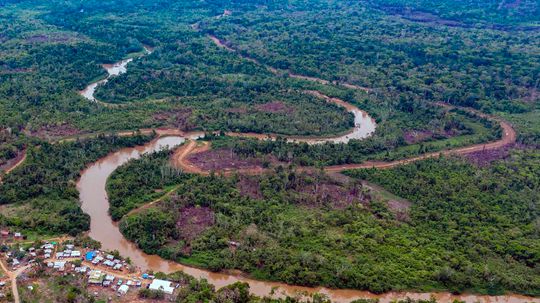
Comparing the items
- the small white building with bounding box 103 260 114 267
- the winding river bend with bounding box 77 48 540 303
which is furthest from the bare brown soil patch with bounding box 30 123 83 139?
the small white building with bounding box 103 260 114 267

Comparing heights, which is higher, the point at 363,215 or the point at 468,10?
the point at 468,10

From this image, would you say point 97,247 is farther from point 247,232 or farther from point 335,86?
point 335,86

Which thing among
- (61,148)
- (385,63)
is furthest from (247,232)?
(385,63)

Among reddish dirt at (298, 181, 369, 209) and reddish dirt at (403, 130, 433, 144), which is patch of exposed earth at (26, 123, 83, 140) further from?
reddish dirt at (403, 130, 433, 144)

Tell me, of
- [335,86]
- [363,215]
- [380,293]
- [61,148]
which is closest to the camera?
[380,293]

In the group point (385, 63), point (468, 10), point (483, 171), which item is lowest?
point (483, 171)
